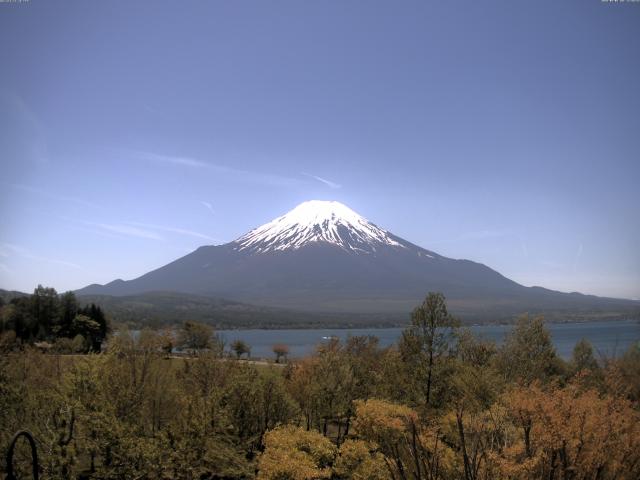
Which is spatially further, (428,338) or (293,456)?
(428,338)

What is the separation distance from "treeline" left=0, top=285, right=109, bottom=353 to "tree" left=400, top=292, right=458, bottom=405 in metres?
59.6

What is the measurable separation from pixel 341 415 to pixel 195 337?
2113 inches

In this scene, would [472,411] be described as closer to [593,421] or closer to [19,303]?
[593,421]

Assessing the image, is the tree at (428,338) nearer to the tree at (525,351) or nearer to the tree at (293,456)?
the tree at (525,351)

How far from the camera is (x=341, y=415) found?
28188mm

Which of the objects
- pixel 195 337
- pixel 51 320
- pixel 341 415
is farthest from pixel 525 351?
pixel 51 320

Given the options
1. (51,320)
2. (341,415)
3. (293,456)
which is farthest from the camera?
(51,320)

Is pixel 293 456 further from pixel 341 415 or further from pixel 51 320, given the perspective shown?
pixel 51 320

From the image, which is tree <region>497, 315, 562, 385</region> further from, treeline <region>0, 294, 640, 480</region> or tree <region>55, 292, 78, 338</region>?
tree <region>55, 292, 78, 338</region>

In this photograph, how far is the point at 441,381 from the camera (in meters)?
25.9

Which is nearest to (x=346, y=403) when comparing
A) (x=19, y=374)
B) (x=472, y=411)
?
(x=472, y=411)

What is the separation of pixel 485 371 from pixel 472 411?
4580 millimetres

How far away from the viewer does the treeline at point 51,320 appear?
73375mm

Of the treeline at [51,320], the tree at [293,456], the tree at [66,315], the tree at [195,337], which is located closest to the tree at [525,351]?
the tree at [293,456]
